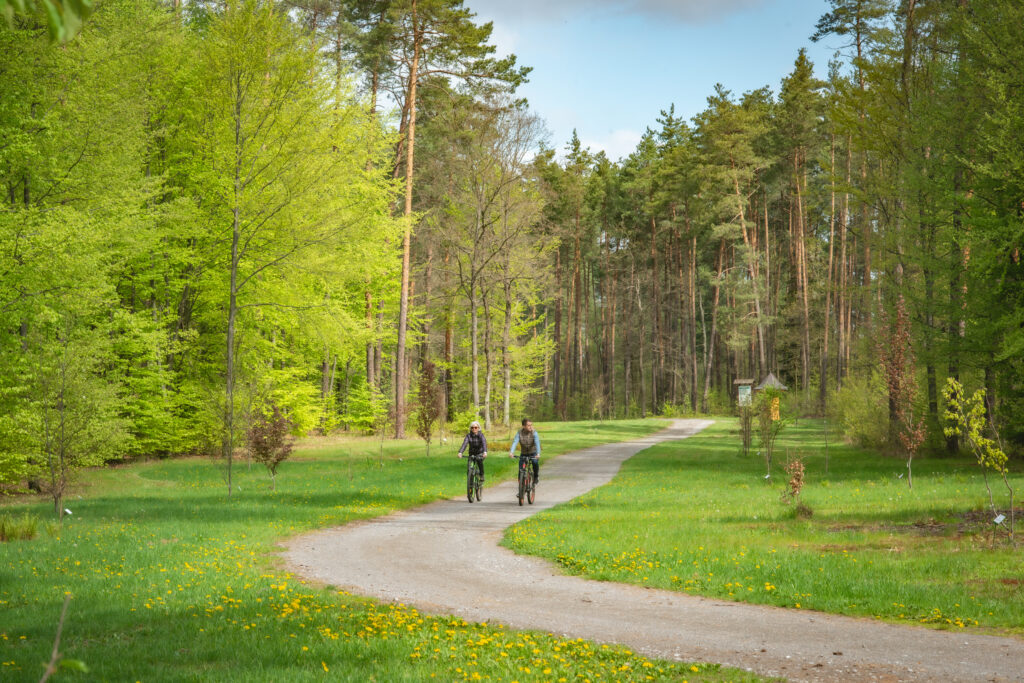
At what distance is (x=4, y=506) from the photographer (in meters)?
17.5

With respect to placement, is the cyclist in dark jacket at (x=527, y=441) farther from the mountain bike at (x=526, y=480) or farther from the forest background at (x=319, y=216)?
the forest background at (x=319, y=216)

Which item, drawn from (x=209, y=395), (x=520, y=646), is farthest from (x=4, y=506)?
(x=520, y=646)

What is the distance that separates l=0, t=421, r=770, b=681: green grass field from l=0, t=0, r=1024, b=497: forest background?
12.5ft

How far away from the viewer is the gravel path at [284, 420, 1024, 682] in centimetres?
668

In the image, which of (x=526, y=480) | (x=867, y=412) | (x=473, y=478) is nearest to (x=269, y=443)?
(x=473, y=478)

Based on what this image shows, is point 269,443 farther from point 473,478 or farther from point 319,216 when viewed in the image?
point 319,216

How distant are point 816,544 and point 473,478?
886 centimetres

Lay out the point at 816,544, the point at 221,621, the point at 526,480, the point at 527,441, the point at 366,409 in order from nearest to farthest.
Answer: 1. the point at 221,621
2. the point at 816,544
3. the point at 527,441
4. the point at 526,480
5. the point at 366,409

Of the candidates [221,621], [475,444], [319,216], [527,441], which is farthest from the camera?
[319,216]

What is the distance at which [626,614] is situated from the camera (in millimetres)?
8617

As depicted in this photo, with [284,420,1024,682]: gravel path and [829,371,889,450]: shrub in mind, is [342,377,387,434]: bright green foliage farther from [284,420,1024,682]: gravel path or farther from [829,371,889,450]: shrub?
[284,420,1024,682]: gravel path

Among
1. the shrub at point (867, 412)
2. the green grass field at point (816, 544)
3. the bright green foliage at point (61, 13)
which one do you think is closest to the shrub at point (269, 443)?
the green grass field at point (816, 544)

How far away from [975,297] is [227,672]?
23.2 meters

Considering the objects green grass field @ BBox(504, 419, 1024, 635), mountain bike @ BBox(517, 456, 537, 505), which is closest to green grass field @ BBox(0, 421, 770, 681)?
green grass field @ BBox(504, 419, 1024, 635)
